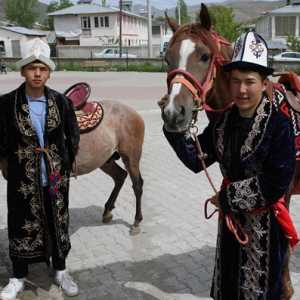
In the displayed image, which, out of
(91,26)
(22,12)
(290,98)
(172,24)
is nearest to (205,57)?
(172,24)

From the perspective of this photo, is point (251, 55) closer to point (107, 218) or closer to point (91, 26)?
point (107, 218)

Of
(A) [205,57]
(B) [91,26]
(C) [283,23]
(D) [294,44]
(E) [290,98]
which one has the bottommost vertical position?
(E) [290,98]

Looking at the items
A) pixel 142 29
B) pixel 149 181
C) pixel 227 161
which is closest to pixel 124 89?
pixel 149 181

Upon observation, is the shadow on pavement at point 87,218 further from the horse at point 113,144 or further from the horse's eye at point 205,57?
the horse's eye at point 205,57

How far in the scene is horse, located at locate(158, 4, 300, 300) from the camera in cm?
245

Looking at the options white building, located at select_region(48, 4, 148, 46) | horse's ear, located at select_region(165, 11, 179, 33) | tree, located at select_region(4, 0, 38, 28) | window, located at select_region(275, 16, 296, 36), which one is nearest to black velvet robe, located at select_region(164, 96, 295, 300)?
horse's ear, located at select_region(165, 11, 179, 33)

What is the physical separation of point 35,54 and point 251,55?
1.67 metres

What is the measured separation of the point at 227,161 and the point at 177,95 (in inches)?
17.7

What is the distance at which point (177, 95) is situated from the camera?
247 cm

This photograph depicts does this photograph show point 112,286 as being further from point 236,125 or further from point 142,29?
point 142,29

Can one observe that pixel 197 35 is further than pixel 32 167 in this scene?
No

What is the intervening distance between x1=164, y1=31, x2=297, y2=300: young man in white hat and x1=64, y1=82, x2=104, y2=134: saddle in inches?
83.4

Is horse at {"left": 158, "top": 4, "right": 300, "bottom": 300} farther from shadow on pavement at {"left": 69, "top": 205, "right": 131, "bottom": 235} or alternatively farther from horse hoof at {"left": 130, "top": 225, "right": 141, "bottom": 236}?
shadow on pavement at {"left": 69, "top": 205, "right": 131, "bottom": 235}

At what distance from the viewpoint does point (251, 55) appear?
217 cm
